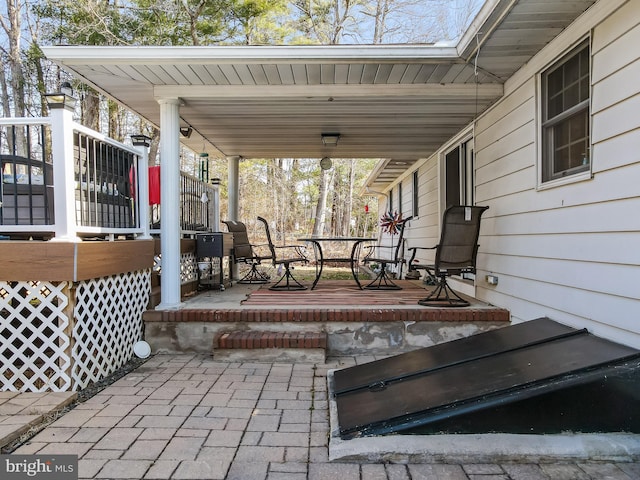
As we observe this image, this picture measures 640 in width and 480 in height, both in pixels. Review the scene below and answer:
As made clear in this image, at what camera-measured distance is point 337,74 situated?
3.75 meters

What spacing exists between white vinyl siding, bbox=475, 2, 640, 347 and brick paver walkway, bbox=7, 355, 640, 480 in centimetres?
103

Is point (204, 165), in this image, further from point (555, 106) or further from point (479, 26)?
point (555, 106)

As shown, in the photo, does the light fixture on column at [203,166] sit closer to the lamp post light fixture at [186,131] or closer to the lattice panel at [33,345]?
the lamp post light fixture at [186,131]

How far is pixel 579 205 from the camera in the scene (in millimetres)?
2803

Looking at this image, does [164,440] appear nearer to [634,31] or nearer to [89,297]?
[89,297]

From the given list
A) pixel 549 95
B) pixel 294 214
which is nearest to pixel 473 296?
pixel 549 95

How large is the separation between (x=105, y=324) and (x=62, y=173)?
1.19 meters

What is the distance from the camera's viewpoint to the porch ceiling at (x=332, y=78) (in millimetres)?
3131

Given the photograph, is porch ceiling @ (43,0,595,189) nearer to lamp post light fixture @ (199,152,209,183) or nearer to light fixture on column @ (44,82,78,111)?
light fixture on column @ (44,82,78,111)

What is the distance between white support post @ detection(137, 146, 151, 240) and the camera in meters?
4.02

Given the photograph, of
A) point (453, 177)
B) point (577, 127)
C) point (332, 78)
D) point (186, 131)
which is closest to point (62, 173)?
point (332, 78)

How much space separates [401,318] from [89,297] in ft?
8.40

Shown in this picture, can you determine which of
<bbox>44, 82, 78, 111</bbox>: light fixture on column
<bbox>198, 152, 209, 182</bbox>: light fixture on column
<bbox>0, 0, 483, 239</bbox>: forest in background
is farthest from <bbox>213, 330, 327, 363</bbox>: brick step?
<bbox>0, 0, 483, 239</bbox>: forest in background

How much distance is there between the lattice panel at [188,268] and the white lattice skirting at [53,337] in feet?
6.01
